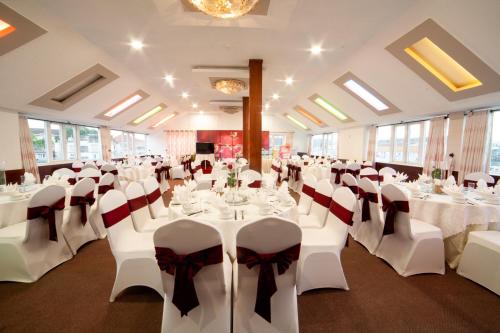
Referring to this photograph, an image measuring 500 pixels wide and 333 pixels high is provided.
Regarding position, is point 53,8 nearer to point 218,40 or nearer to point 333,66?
point 218,40

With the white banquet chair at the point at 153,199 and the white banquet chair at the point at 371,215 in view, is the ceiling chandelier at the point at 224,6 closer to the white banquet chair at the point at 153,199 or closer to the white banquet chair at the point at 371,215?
the white banquet chair at the point at 153,199

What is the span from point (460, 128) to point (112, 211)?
7.85 m

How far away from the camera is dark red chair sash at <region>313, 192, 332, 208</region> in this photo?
2.55 meters

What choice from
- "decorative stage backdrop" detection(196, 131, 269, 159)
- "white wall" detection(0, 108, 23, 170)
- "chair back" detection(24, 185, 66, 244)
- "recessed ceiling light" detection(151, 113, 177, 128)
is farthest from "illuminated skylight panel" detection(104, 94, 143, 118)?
"chair back" detection(24, 185, 66, 244)

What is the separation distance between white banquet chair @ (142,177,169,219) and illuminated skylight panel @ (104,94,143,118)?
21.9ft

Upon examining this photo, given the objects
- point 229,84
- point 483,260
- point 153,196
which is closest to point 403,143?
point 229,84

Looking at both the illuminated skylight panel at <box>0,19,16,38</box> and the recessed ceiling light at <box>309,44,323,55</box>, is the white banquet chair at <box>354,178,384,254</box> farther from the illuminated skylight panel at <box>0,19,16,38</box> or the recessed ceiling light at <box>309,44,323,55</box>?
the illuminated skylight panel at <box>0,19,16,38</box>

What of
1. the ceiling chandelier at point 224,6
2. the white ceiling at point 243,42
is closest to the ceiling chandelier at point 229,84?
the white ceiling at point 243,42

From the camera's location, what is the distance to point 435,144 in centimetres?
625

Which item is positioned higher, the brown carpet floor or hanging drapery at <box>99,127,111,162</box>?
hanging drapery at <box>99,127,111,162</box>

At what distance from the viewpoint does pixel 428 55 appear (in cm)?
440

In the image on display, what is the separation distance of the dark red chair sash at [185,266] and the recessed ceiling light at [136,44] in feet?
14.9

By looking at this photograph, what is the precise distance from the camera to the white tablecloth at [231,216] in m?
1.93

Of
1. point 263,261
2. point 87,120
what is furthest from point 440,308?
point 87,120
